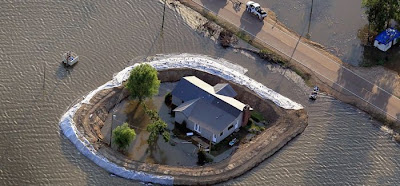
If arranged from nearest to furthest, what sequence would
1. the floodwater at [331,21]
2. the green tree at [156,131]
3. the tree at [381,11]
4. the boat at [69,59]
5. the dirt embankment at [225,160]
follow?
the dirt embankment at [225,160] → the green tree at [156,131] → the boat at [69,59] → the tree at [381,11] → the floodwater at [331,21]

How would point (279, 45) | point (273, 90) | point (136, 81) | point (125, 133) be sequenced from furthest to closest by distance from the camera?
point (279, 45)
point (273, 90)
point (136, 81)
point (125, 133)

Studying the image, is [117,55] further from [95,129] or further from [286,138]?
[286,138]

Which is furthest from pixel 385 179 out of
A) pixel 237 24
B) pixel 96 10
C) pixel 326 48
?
pixel 96 10

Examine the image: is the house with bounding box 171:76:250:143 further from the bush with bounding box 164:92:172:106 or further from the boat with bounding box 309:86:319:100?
the boat with bounding box 309:86:319:100

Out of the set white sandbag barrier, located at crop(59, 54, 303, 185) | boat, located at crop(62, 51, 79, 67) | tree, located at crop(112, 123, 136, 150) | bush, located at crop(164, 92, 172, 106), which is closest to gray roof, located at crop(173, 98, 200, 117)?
bush, located at crop(164, 92, 172, 106)

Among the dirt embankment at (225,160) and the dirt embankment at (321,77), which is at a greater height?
the dirt embankment at (321,77)

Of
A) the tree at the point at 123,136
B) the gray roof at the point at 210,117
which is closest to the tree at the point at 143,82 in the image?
the gray roof at the point at 210,117

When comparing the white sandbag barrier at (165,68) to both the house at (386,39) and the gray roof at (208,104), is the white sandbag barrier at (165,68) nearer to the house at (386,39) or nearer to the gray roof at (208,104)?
the gray roof at (208,104)

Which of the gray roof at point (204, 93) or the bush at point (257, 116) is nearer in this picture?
the gray roof at point (204, 93)
